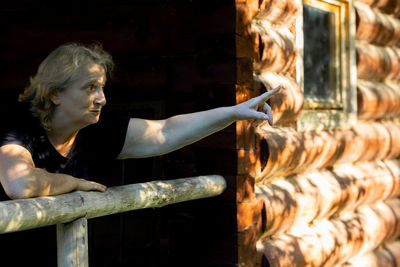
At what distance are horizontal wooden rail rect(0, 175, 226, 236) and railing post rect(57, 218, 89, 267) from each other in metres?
0.06

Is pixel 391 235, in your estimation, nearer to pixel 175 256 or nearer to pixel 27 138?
pixel 175 256

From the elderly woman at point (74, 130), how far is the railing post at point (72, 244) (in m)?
0.17

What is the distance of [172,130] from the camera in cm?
418

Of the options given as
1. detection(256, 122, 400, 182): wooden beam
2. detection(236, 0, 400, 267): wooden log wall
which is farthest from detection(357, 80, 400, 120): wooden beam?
detection(256, 122, 400, 182): wooden beam

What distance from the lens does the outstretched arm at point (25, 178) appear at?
3283 millimetres

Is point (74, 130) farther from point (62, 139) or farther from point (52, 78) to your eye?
point (52, 78)

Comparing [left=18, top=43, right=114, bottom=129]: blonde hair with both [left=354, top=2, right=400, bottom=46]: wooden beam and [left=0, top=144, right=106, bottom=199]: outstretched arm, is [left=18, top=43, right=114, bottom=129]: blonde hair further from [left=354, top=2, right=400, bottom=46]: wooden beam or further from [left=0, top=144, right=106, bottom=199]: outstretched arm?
[left=354, top=2, right=400, bottom=46]: wooden beam

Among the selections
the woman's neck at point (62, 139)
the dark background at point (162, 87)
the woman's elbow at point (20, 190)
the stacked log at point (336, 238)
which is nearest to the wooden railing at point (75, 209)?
the woman's elbow at point (20, 190)

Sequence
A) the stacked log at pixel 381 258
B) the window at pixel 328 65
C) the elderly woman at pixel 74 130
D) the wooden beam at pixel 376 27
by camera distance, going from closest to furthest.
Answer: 1. the elderly woman at pixel 74 130
2. the window at pixel 328 65
3. the stacked log at pixel 381 258
4. the wooden beam at pixel 376 27

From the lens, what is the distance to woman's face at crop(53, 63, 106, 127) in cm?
373

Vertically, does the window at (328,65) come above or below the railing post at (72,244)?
above

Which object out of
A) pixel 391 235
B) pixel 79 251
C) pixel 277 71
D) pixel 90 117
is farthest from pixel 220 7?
pixel 391 235

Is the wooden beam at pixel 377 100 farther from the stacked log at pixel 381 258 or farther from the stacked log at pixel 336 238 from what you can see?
the stacked log at pixel 381 258

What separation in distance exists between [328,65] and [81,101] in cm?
344
